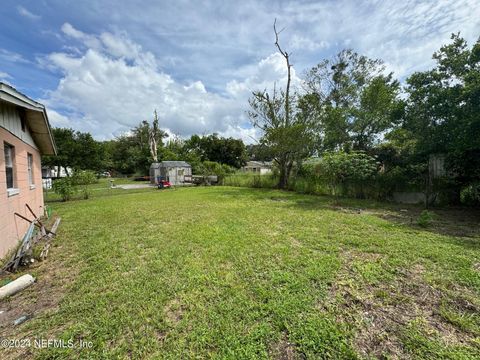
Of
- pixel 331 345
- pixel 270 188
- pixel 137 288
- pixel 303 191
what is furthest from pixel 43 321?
pixel 270 188

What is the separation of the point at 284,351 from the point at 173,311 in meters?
1.18

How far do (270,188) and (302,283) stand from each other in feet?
39.1

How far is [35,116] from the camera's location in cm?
552

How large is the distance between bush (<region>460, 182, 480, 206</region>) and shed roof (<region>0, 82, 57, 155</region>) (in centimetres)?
1165

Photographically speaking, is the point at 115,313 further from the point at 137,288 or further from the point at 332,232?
the point at 332,232

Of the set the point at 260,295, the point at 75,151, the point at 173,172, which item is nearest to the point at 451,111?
the point at 260,295

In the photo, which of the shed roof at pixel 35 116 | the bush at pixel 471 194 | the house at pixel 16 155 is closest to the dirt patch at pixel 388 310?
the house at pixel 16 155

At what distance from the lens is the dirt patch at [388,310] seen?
5.82 feet

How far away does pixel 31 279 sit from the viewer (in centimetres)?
289

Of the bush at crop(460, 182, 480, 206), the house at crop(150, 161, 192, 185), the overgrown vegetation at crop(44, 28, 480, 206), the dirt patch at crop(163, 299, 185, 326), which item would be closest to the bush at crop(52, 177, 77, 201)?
the overgrown vegetation at crop(44, 28, 480, 206)

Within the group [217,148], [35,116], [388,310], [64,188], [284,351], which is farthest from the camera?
[217,148]

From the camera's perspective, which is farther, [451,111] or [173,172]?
[173,172]

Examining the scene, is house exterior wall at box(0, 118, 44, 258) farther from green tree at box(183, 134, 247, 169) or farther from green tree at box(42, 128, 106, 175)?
green tree at box(183, 134, 247, 169)

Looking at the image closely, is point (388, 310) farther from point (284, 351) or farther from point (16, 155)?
point (16, 155)
